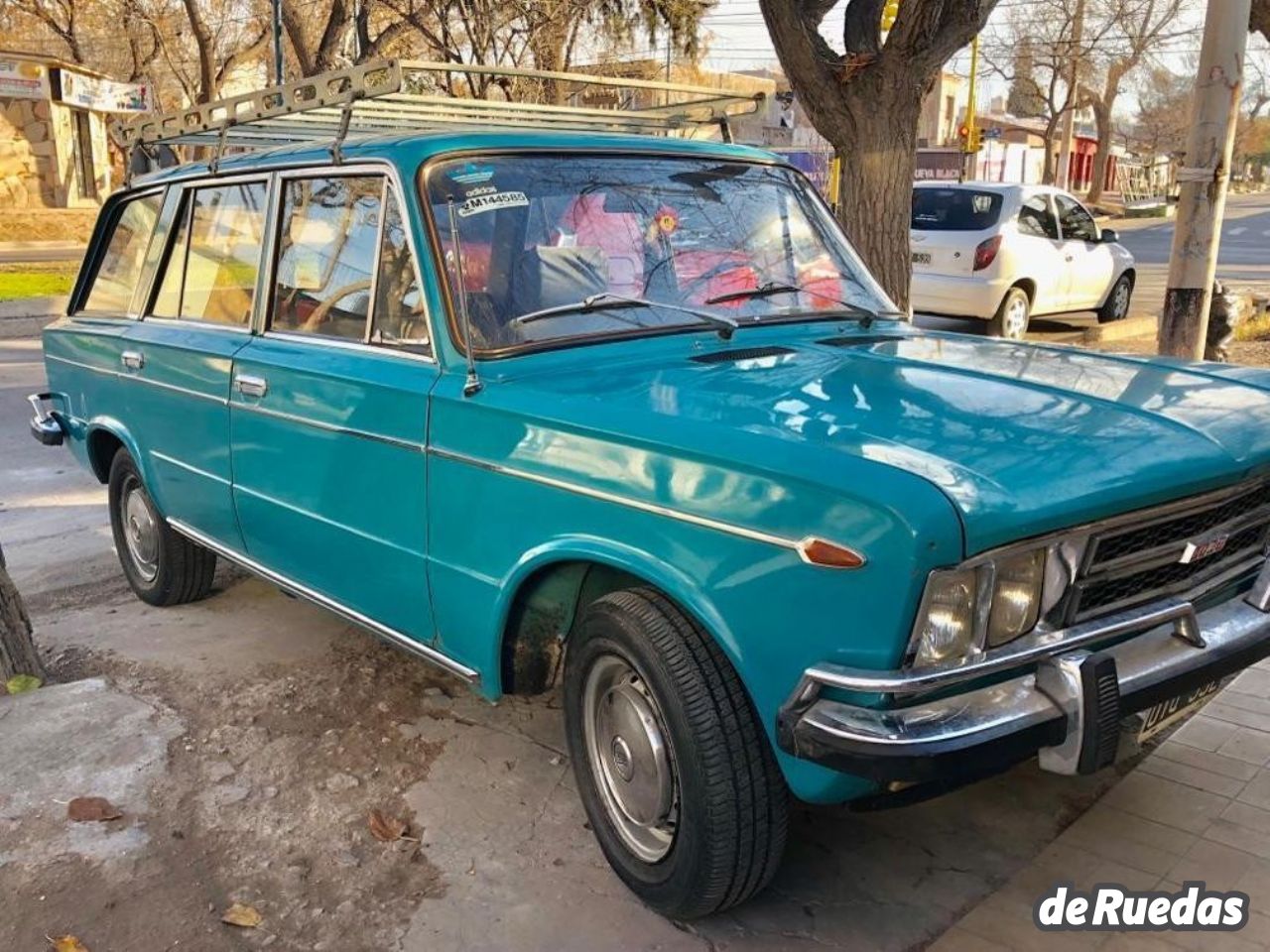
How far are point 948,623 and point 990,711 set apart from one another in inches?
7.9

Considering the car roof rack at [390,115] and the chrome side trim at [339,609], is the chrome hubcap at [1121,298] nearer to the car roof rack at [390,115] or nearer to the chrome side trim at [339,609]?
the car roof rack at [390,115]

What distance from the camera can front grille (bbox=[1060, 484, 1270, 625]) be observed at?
243cm

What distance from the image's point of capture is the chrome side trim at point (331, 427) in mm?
3230

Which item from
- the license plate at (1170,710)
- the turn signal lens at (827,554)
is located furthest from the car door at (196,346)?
the license plate at (1170,710)

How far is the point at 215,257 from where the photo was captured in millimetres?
4469

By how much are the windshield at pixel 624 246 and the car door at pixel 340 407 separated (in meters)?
0.20

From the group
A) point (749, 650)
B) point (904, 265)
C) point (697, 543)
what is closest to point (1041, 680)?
point (749, 650)

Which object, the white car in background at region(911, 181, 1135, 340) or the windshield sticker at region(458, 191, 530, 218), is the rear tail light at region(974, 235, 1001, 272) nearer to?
the white car in background at region(911, 181, 1135, 340)

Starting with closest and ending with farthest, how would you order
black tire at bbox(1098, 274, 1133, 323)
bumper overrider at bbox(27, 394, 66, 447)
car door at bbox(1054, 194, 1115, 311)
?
bumper overrider at bbox(27, 394, 66, 447)
car door at bbox(1054, 194, 1115, 311)
black tire at bbox(1098, 274, 1133, 323)

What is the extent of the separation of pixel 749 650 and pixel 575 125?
346 centimetres

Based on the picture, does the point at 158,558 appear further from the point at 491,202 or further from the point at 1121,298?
the point at 1121,298

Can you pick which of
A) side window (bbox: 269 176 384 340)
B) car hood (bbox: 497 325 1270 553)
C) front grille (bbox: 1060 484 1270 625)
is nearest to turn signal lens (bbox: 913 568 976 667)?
car hood (bbox: 497 325 1270 553)

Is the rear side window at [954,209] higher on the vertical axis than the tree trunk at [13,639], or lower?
higher

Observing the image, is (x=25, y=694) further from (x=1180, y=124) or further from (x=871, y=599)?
(x=1180, y=124)
